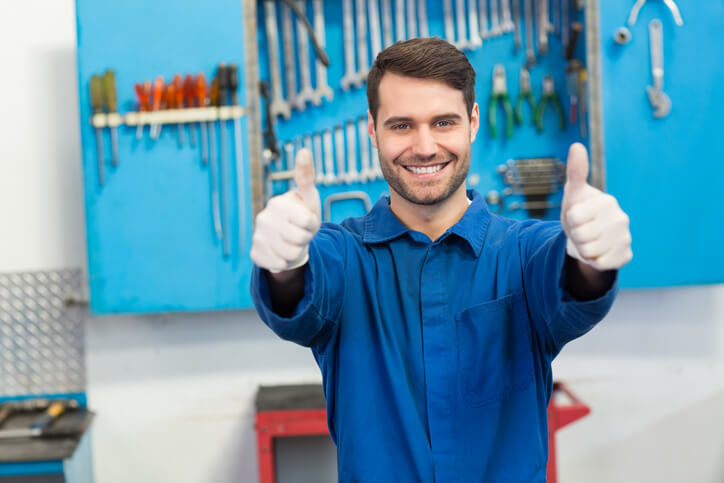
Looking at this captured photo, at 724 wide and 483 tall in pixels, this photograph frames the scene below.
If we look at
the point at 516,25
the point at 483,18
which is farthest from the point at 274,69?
the point at 516,25

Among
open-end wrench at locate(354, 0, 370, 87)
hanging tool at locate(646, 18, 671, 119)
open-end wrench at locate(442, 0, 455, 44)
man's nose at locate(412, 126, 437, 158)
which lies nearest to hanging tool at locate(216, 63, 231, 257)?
open-end wrench at locate(354, 0, 370, 87)

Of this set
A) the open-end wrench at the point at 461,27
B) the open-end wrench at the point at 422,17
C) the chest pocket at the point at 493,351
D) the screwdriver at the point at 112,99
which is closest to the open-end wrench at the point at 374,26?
the open-end wrench at the point at 422,17

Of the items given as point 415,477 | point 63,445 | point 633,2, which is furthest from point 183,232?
point 633,2

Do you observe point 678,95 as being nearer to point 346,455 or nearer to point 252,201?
point 252,201

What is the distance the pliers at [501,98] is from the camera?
2.08 meters

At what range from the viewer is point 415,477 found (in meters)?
0.94

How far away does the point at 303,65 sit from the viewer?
207cm

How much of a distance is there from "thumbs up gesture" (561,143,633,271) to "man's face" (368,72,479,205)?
0.90 feet

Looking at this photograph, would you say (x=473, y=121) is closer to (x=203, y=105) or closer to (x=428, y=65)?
(x=428, y=65)

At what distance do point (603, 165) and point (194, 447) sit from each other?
1.75 metres

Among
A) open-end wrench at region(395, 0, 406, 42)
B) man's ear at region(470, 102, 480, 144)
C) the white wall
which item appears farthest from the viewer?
the white wall

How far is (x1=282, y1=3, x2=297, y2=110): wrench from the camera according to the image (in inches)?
81.4

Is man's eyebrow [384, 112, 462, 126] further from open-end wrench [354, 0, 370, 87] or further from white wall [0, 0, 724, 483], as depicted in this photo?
white wall [0, 0, 724, 483]

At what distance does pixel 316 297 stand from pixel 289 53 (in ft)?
4.52
